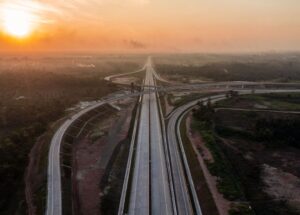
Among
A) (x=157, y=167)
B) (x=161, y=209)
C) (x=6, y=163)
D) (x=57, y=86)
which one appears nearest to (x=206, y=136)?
(x=157, y=167)

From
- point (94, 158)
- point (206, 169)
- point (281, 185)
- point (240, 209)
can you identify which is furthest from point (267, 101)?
point (240, 209)

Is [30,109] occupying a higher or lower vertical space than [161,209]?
higher

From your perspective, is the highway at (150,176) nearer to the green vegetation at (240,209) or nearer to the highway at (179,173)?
the highway at (179,173)

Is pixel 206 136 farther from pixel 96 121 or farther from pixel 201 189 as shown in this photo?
pixel 96 121

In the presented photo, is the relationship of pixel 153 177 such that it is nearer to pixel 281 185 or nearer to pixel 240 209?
pixel 240 209

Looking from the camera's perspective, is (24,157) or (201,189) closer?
(201,189)
